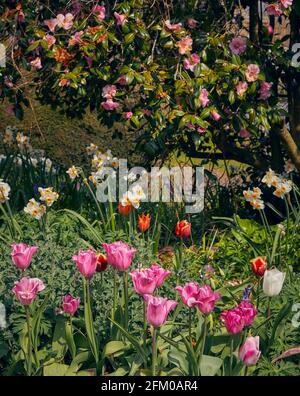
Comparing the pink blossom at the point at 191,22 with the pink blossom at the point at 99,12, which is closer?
the pink blossom at the point at 99,12

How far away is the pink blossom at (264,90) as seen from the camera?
425 cm

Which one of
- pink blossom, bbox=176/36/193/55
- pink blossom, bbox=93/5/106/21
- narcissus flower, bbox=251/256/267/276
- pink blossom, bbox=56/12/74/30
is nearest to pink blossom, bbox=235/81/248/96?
pink blossom, bbox=176/36/193/55

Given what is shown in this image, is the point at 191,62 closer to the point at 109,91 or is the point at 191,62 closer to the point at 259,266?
the point at 109,91

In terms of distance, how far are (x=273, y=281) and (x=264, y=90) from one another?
6.35 feet

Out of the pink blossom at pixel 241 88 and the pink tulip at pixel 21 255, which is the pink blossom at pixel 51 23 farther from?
the pink tulip at pixel 21 255

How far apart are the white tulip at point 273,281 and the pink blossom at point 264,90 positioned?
1.89 m

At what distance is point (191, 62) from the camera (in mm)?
4027

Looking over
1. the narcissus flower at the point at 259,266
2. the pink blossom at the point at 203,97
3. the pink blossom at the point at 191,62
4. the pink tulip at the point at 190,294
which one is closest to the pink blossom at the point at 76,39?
the pink blossom at the point at 191,62

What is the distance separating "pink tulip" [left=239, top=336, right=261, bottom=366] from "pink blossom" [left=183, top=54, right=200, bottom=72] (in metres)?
1.97

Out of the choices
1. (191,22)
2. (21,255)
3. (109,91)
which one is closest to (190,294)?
(21,255)

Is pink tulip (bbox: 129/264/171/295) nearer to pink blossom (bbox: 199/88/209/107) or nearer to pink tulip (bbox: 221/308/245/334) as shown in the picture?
pink tulip (bbox: 221/308/245/334)

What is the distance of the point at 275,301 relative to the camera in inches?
124

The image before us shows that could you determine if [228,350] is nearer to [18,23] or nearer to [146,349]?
[146,349]
